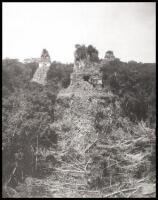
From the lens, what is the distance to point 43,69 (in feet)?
98.0

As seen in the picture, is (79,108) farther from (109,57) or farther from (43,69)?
(109,57)

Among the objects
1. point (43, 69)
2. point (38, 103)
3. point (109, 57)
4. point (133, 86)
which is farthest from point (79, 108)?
point (109, 57)

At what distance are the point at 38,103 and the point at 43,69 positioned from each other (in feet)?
31.9

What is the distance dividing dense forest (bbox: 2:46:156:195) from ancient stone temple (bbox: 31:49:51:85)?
21.1 inches

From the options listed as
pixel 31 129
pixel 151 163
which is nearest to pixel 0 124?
pixel 31 129

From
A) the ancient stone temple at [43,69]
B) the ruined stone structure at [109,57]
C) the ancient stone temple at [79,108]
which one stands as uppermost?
the ruined stone structure at [109,57]

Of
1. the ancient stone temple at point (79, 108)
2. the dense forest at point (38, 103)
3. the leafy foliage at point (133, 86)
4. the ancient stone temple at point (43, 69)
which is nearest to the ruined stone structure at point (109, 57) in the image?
the dense forest at point (38, 103)

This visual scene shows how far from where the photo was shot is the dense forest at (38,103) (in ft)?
54.0

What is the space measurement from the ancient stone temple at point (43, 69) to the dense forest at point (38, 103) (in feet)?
1.75

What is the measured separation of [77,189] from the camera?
15656 millimetres

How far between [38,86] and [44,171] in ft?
29.6

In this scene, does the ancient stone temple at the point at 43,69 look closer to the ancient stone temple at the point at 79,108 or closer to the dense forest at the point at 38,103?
the dense forest at the point at 38,103

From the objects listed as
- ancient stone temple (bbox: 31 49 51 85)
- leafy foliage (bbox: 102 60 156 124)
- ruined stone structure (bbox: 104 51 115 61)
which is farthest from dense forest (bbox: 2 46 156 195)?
ruined stone structure (bbox: 104 51 115 61)

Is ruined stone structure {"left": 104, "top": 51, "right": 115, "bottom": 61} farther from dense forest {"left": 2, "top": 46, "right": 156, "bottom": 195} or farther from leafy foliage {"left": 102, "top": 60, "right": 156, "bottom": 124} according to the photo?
leafy foliage {"left": 102, "top": 60, "right": 156, "bottom": 124}
